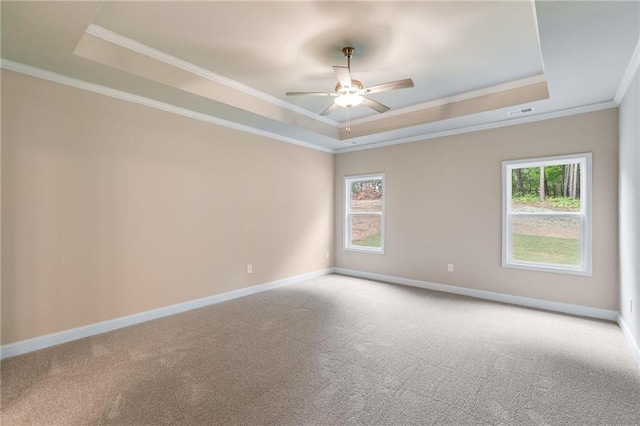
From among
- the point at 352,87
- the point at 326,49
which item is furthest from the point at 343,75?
the point at 326,49

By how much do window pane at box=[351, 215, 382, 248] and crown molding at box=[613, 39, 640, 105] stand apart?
3607 millimetres

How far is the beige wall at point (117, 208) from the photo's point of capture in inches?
110

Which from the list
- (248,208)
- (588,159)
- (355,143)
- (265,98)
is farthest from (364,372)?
(355,143)

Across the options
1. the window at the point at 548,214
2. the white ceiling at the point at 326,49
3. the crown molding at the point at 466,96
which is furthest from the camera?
the window at the point at 548,214

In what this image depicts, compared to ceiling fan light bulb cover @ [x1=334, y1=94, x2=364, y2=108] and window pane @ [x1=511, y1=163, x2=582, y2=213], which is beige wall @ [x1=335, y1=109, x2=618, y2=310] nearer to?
window pane @ [x1=511, y1=163, x2=582, y2=213]

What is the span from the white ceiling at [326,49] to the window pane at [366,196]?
1999mm

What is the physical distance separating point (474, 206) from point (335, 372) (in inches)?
138

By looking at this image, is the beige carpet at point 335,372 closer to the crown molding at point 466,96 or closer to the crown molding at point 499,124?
the crown molding at point 499,124

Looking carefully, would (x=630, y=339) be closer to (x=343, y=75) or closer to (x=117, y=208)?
(x=343, y=75)

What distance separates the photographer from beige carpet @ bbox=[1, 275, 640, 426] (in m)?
1.98

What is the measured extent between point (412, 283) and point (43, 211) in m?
5.15

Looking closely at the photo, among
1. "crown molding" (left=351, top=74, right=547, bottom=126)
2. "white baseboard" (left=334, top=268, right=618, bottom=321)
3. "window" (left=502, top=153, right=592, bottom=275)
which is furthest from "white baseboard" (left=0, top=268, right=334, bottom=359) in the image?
"window" (left=502, top=153, right=592, bottom=275)

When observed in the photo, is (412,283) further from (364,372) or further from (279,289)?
(364,372)

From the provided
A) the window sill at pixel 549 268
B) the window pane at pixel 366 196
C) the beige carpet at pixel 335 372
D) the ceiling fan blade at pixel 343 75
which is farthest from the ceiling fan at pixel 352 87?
the window sill at pixel 549 268
